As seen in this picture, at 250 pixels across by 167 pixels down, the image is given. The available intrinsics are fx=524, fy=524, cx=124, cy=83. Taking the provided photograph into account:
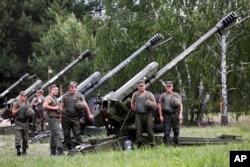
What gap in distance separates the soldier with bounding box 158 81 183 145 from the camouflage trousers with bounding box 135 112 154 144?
0.33 metres

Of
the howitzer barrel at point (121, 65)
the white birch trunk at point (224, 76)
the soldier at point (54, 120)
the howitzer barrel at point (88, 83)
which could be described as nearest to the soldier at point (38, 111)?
the howitzer barrel at point (88, 83)

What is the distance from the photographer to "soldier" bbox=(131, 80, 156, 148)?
1062cm

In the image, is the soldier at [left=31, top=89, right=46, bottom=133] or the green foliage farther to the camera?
the green foliage

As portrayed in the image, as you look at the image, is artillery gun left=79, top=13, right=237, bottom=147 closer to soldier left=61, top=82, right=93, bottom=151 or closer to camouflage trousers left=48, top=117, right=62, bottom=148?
soldier left=61, top=82, right=93, bottom=151

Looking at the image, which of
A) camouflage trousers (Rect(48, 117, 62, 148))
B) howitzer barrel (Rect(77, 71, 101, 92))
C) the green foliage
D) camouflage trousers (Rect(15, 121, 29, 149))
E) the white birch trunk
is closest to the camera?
camouflage trousers (Rect(48, 117, 62, 148))

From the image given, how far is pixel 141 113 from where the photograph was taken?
1068 cm

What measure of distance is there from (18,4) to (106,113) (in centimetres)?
2419

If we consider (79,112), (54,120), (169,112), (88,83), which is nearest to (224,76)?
(88,83)

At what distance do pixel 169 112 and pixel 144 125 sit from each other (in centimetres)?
64

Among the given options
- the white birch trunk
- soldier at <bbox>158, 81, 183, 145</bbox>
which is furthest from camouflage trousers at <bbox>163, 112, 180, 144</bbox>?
the white birch trunk

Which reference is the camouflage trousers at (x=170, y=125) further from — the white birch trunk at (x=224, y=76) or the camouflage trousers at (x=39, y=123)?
the white birch trunk at (x=224, y=76)

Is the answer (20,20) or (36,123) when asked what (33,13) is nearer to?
(20,20)

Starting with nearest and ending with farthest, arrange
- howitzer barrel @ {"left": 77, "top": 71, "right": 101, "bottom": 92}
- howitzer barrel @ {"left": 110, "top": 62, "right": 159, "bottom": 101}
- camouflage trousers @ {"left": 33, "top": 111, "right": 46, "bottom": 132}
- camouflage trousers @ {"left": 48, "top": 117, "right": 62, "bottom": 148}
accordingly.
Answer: camouflage trousers @ {"left": 48, "top": 117, "right": 62, "bottom": 148}, howitzer barrel @ {"left": 110, "top": 62, "right": 159, "bottom": 101}, howitzer barrel @ {"left": 77, "top": 71, "right": 101, "bottom": 92}, camouflage trousers @ {"left": 33, "top": 111, "right": 46, "bottom": 132}

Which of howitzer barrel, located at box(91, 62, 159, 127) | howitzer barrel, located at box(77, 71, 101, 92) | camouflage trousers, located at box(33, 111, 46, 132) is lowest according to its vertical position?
camouflage trousers, located at box(33, 111, 46, 132)
